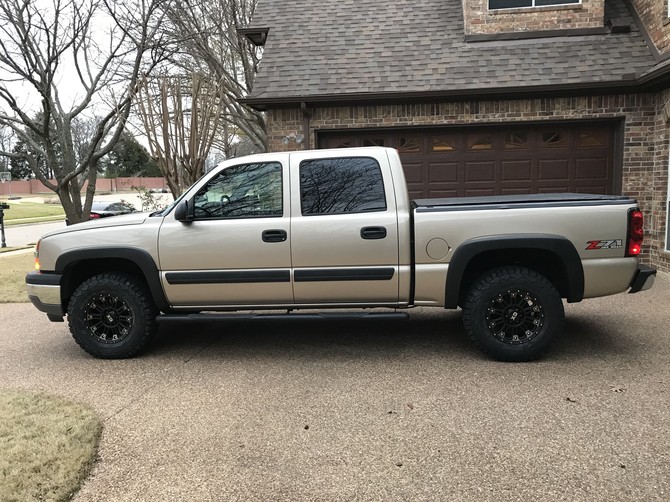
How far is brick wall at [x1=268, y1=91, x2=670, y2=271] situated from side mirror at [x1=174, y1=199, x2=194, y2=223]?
19.7 feet

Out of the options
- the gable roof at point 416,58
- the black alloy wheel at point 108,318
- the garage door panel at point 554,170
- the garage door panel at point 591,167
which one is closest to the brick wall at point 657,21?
the gable roof at point 416,58

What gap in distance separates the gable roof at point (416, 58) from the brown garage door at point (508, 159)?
783 millimetres

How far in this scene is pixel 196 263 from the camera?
203 inches

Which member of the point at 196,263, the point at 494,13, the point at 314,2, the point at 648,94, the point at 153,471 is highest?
the point at 314,2

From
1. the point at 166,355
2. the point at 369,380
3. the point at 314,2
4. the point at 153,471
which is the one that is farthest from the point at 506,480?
the point at 314,2

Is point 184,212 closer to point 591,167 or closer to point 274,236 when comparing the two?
point 274,236

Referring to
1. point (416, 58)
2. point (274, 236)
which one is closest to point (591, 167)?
point (416, 58)

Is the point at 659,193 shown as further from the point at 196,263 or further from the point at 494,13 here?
the point at 196,263

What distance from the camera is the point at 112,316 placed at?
5352mm

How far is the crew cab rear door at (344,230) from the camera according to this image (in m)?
5.02

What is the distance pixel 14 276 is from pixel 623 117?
1165 cm

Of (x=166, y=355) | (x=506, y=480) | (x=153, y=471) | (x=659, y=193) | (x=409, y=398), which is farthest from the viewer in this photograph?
(x=659, y=193)

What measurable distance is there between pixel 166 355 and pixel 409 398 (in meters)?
2.55

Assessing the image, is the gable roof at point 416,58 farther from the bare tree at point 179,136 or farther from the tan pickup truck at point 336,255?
the tan pickup truck at point 336,255
